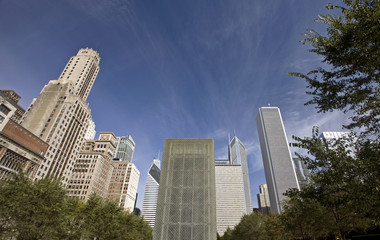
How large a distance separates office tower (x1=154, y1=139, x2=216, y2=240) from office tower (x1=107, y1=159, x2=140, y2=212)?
113232 millimetres

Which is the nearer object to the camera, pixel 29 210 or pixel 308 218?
pixel 29 210

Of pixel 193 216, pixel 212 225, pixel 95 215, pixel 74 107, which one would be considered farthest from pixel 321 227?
pixel 74 107

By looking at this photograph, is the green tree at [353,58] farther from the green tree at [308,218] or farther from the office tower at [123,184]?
the office tower at [123,184]

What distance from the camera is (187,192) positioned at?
108ft

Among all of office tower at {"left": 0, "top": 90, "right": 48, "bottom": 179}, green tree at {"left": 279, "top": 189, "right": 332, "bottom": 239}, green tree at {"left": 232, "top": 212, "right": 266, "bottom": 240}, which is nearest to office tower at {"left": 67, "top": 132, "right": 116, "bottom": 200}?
office tower at {"left": 0, "top": 90, "right": 48, "bottom": 179}

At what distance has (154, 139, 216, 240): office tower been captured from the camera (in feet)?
98.4

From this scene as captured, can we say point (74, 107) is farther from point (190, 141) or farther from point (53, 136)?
point (190, 141)

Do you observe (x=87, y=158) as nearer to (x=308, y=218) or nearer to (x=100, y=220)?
(x=100, y=220)

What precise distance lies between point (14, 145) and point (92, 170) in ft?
170

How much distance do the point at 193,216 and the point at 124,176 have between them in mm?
121866

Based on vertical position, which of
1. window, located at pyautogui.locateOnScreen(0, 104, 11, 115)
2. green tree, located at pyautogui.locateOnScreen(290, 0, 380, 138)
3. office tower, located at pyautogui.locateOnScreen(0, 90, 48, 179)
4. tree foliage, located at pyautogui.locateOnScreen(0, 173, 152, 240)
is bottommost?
tree foliage, located at pyautogui.locateOnScreen(0, 173, 152, 240)

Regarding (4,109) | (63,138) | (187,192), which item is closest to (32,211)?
(187,192)

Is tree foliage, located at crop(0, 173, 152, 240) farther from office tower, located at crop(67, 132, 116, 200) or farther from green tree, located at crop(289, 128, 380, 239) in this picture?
office tower, located at crop(67, 132, 116, 200)

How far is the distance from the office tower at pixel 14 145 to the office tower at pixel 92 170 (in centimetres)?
3358
